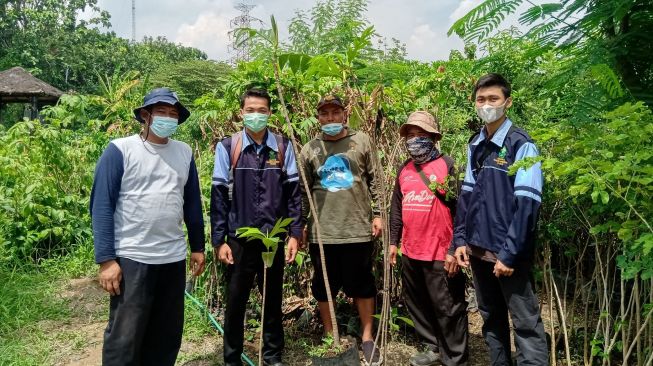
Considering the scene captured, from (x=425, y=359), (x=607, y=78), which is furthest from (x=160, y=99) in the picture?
(x=425, y=359)

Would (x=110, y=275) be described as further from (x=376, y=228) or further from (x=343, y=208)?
(x=376, y=228)

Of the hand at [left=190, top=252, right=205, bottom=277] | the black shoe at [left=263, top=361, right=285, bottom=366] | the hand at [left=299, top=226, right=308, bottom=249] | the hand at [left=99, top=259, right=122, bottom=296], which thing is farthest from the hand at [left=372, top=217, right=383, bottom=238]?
the hand at [left=99, top=259, right=122, bottom=296]

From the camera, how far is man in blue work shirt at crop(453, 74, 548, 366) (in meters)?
2.67

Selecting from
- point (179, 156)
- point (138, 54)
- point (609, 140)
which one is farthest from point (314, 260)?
point (138, 54)

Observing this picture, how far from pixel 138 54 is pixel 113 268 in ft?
98.7

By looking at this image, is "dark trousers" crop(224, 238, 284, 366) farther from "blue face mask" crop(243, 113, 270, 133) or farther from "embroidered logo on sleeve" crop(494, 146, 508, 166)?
"embroidered logo on sleeve" crop(494, 146, 508, 166)

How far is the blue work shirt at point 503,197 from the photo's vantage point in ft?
8.69

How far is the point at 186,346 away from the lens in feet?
12.8

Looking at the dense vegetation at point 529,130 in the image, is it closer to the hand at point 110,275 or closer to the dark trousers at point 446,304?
the dark trousers at point 446,304

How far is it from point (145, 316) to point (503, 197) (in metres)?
2.07

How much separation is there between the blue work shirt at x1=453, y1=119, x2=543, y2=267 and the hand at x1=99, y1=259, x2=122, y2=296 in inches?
77.9

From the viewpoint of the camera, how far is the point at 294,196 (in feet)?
11.3

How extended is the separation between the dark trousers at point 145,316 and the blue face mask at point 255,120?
99 cm

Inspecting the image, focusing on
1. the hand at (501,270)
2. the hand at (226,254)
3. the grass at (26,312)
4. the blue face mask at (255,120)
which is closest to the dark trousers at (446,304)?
the hand at (501,270)
